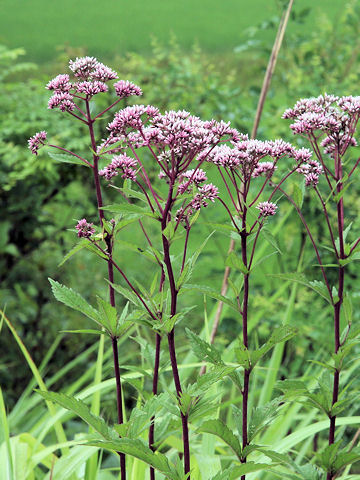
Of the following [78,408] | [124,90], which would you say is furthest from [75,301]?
[124,90]

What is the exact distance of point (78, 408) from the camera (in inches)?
40.1

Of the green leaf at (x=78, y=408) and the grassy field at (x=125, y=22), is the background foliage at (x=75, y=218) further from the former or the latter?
the grassy field at (x=125, y=22)

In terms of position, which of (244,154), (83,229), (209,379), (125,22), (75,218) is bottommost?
(209,379)

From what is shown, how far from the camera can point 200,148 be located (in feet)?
3.18

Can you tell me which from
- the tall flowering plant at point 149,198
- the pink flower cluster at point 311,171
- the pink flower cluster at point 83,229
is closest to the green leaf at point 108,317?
the tall flowering plant at point 149,198

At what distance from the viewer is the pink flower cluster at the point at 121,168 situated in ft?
3.55

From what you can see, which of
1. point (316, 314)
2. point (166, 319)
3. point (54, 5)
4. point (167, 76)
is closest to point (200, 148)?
point (166, 319)

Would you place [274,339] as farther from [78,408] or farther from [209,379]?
[78,408]

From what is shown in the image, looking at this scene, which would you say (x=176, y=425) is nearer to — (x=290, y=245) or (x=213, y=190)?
(x=213, y=190)

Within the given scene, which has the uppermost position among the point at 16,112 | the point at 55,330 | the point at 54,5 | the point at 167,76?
the point at 54,5

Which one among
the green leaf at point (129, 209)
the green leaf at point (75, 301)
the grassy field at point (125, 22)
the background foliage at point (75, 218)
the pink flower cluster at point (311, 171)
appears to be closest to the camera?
the green leaf at point (129, 209)

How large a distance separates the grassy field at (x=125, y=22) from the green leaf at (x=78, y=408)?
682cm

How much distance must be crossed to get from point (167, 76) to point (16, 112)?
3.13 feet

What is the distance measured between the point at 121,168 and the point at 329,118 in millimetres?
380
